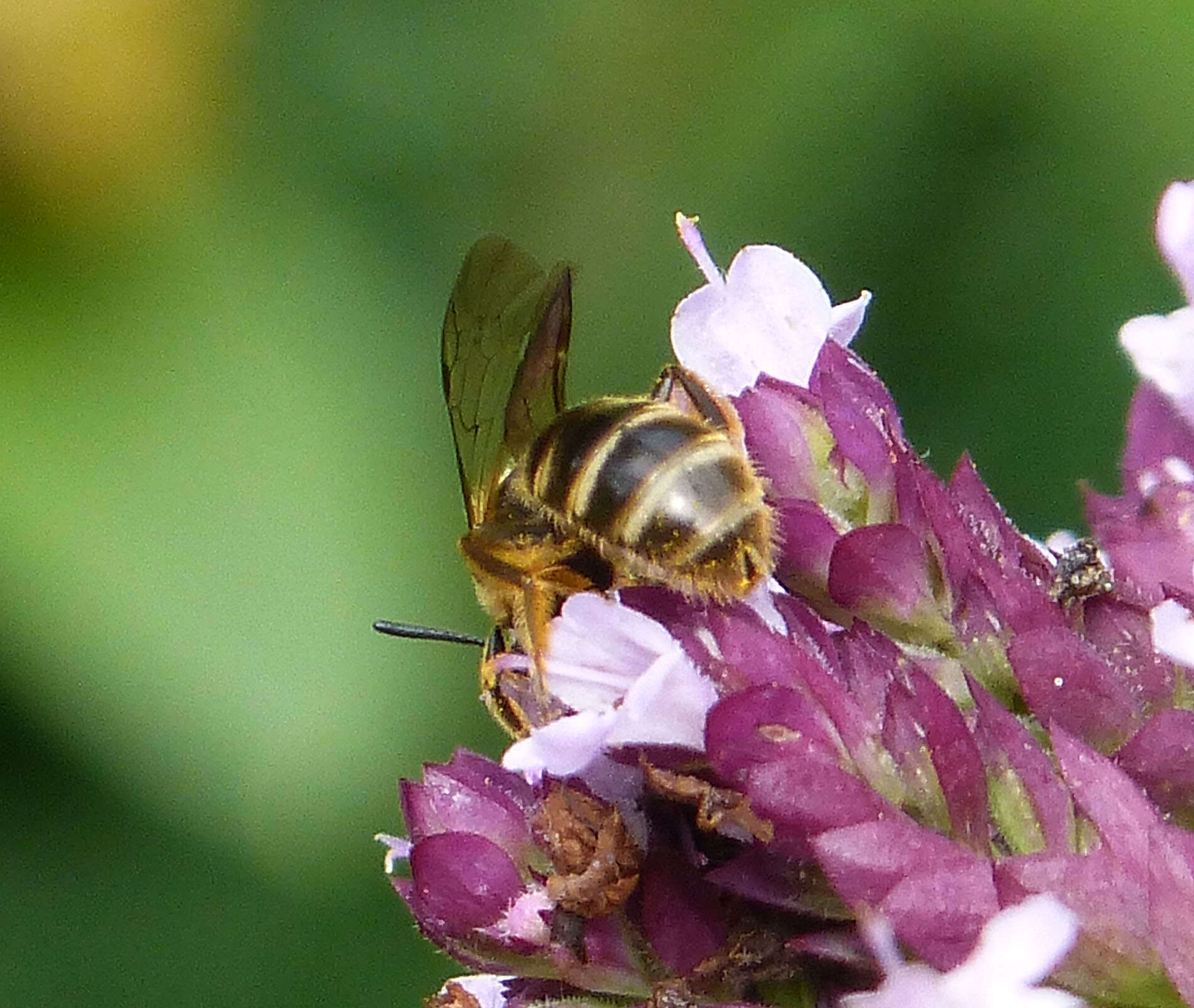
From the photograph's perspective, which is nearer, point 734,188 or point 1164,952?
point 1164,952

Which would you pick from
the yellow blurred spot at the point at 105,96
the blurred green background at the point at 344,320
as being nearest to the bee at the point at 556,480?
the blurred green background at the point at 344,320

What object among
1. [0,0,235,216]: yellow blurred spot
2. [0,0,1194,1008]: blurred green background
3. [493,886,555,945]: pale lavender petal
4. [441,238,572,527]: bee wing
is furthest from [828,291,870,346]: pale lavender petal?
[0,0,235,216]: yellow blurred spot

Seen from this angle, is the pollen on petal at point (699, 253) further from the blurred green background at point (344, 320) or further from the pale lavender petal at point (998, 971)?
the blurred green background at point (344, 320)

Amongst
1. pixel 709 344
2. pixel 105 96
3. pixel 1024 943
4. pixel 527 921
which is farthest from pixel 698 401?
pixel 105 96

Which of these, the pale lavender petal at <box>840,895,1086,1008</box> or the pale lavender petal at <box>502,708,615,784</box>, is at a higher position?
the pale lavender petal at <box>502,708,615,784</box>

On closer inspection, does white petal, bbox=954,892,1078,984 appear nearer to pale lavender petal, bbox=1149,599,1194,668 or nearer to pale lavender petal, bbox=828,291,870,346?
pale lavender petal, bbox=1149,599,1194,668

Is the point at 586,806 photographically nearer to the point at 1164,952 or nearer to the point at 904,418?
the point at 1164,952

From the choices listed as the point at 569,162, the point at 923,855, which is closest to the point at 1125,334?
the point at 923,855
